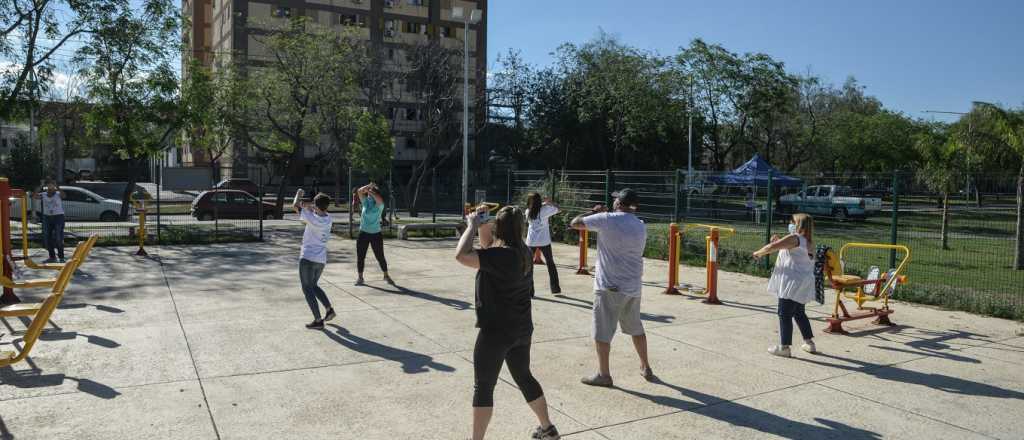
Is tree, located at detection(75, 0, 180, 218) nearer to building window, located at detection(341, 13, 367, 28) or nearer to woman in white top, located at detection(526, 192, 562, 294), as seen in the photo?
woman in white top, located at detection(526, 192, 562, 294)

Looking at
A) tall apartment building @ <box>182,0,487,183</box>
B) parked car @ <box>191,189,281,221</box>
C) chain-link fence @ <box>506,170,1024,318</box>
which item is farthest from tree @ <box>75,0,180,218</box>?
tall apartment building @ <box>182,0,487,183</box>

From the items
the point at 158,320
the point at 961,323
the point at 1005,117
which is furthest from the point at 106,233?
the point at 1005,117

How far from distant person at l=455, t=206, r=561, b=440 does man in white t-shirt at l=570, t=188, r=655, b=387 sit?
5.38 ft

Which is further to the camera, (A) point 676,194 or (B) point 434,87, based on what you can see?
(B) point 434,87

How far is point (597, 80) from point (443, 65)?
9087 millimetres

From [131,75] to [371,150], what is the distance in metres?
10.0

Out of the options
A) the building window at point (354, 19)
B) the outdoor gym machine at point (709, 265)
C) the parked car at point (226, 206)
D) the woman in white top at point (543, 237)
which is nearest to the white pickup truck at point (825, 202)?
the outdoor gym machine at point (709, 265)

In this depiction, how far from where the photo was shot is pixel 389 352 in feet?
23.3

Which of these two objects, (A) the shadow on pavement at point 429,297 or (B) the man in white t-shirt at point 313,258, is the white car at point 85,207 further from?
(B) the man in white t-shirt at point 313,258

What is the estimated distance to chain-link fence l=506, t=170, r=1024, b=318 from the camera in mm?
11625

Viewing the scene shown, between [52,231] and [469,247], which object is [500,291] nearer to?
[469,247]

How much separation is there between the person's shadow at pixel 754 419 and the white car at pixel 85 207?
997 inches

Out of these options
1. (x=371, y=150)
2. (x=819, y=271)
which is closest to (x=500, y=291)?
(x=819, y=271)

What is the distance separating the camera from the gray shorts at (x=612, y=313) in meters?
5.91
